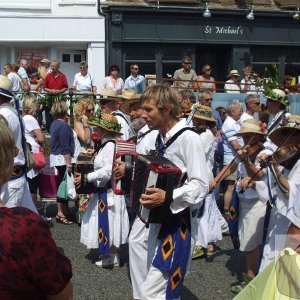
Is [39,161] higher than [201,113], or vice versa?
[201,113]

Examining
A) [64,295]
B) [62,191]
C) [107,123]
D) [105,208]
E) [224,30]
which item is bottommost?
[62,191]

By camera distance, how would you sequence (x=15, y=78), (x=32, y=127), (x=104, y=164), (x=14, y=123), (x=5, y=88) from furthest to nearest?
1. (x=15, y=78)
2. (x=32, y=127)
3. (x=104, y=164)
4. (x=5, y=88)
5. (x=14, y=123)

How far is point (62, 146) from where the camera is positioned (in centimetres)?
844

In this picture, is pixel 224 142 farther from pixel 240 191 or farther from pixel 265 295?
pixel 265 295

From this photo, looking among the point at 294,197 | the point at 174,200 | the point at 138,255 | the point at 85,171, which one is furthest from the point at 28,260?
the point at 85,171

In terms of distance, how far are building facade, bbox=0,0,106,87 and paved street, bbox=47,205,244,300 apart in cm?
1088

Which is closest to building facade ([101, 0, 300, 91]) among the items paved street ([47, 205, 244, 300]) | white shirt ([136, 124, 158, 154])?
paved street ([47, 205, 244, 300])

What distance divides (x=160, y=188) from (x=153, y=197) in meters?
0.07

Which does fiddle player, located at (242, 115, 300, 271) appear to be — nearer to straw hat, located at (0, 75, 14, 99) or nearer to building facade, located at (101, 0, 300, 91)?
straw hat, located at (0, 75, 14, 99)

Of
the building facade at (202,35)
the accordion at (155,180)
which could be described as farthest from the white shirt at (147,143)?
the building facade at (202,35)

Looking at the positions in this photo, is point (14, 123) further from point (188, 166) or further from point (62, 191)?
point (62, 191)

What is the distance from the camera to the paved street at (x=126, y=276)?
5684mm

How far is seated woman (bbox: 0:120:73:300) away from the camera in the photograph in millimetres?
2141

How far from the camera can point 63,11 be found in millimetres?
17578
